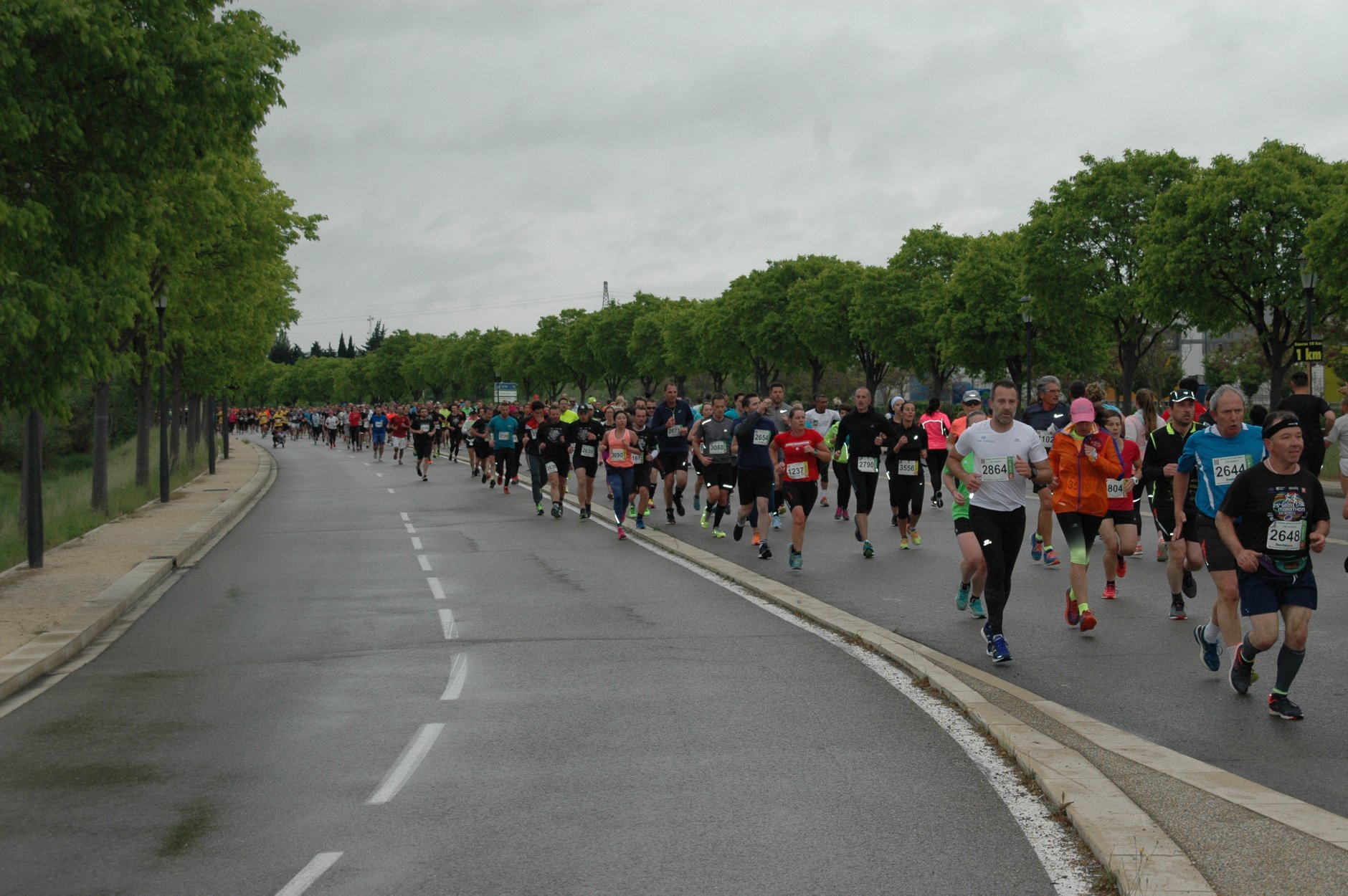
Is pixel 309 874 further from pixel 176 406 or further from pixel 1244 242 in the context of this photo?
pixel 1244 242

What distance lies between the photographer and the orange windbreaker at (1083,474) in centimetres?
1118

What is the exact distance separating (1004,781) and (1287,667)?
6.91 ft

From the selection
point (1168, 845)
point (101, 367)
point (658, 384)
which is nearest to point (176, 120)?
point (101, 367)

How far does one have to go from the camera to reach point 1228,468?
28.6 feet

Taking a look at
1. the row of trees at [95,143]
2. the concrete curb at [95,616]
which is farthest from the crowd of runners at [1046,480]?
the row of trees at [95,143]

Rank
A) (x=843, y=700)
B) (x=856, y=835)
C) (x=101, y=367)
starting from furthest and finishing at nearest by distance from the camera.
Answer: (x=101, y=367) → (x=843, y=700) → (x=856, y=835)

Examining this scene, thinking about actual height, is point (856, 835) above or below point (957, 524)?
below

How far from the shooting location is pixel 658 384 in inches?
4756

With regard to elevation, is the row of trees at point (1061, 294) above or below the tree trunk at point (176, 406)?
above

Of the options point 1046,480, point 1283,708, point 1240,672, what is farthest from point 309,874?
point 1046,480

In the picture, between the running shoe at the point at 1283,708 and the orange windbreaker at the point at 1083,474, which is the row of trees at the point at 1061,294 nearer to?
the orange windbreaker at the point at 1083,474

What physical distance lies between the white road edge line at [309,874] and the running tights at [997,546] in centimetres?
529

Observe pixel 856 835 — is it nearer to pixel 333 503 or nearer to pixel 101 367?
pixel 101 367

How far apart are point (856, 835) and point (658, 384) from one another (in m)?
115
